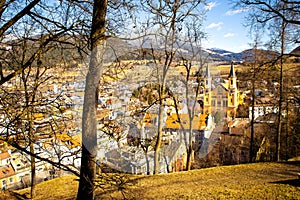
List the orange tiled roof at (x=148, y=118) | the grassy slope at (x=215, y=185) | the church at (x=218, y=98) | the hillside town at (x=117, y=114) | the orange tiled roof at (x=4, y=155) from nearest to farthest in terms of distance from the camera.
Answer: the hillside town at (x=117, y=114) < the church at (x=218, y=98) < the orange tiled roof at (x=4, y=155) < the orange tiled roof at (x=148, y=118) < the grassy slope at (x=215, y=185)

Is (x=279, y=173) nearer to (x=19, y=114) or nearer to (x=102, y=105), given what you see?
(x=102, y=105)

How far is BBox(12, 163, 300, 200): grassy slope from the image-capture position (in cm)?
527

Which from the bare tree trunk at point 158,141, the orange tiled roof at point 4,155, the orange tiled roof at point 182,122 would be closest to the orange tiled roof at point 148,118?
the bare tree trunk at point 158,141

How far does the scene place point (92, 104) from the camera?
2.47 metres

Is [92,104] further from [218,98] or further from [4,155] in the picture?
[4,155]

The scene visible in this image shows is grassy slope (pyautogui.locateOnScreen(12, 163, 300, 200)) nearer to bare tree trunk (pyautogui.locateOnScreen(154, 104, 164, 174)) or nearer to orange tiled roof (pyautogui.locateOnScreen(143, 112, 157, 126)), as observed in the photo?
bare tree trunk (pyautogui.locateOnScreen(154, 104, 164, 174))

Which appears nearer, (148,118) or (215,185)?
(148,118)

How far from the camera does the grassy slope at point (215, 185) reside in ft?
17.3

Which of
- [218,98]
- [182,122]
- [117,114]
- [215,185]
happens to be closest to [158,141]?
[182,122]

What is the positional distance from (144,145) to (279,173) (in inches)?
175

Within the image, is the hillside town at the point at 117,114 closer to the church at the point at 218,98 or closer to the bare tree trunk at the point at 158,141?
the church at the point at 218,98

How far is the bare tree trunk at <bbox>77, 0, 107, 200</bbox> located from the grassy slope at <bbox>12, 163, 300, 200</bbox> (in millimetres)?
1991

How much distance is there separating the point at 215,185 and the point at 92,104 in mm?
5035

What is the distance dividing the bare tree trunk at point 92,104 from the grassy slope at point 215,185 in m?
1.99
